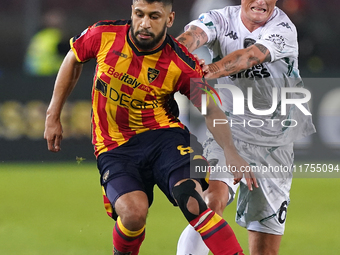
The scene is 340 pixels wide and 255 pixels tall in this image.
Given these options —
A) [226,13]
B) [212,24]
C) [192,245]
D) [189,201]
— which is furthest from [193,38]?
[192,245]

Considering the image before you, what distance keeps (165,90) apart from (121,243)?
96 centimetres

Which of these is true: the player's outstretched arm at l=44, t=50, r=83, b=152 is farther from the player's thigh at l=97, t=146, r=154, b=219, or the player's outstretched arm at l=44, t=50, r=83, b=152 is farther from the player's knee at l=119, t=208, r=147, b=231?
the player's knee at l=119, t=208, r=147, b=231

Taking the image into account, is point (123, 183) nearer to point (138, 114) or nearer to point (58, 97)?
point (138, 114)

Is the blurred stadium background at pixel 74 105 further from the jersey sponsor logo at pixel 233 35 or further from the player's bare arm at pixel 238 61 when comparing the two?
the player's bare arm at pixel 238 61

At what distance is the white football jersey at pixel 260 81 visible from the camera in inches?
160

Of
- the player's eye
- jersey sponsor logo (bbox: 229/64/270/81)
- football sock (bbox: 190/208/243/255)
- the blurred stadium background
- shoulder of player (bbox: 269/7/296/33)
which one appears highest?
the player's eye

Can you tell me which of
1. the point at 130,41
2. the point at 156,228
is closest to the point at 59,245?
the point at 156,228

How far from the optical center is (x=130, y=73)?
340 cm

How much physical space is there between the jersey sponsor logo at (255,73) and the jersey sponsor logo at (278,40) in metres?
0.24

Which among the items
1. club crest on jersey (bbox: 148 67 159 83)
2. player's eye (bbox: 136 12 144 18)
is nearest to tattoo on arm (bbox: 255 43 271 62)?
club crest on jersey (bbox: 148 67 159 83)

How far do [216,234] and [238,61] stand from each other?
1.22m

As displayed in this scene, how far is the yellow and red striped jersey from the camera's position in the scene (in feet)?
11.2

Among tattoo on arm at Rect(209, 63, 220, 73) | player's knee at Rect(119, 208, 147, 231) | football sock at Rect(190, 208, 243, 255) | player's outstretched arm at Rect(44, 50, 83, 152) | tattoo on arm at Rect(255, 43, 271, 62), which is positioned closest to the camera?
football sock at Rect(190, 208, 243, 255)

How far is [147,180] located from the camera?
11.4 feet
